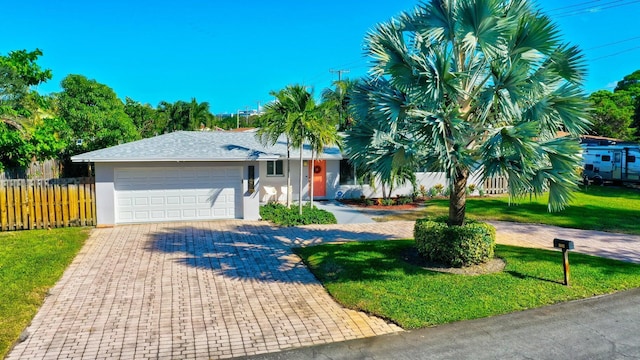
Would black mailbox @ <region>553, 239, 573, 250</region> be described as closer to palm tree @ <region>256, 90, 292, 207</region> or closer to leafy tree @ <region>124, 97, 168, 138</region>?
palm tree @ <region>256, 90, 292, 207</region>

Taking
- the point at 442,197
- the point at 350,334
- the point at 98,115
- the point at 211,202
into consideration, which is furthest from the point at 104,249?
the point at 442,197

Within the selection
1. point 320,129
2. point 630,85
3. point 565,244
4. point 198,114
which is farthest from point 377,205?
point 630,85

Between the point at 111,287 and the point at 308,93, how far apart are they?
9461 millimetres

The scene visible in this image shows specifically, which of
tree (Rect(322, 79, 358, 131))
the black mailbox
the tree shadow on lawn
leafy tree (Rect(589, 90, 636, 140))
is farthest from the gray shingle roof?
leafy tree (Rect(589, 90, 636, 140))

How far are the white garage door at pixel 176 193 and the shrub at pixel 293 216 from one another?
4.29ft

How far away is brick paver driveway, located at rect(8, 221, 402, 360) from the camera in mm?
6312

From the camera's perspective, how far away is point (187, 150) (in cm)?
1562

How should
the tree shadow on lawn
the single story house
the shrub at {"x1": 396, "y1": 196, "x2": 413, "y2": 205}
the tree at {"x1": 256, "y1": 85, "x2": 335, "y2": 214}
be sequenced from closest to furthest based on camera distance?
1. the tree shadow on lawn
2. the single story house
3. the tree at {"x1": 256, "y1": 85, "x2": 335, "y2": 214}
4. the shrub at {"x1": 396, "y1": 196, "x2": 413, "y2": 205}

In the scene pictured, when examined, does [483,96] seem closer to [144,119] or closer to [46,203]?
[46,203]

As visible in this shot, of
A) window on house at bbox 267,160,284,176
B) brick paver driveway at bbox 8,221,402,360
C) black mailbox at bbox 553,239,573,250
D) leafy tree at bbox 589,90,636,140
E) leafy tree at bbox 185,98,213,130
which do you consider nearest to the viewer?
brick paver driveway at bbox 8,221,402,360

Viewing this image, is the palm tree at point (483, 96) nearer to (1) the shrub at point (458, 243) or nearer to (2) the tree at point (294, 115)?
(1) the shrub at point (458, 243)

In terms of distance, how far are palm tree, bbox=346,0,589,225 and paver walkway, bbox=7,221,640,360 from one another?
3431 mm

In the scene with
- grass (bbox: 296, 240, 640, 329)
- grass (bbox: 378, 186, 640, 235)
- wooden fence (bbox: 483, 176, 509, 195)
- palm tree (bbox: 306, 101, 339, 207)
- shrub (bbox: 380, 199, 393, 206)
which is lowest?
grass (bbox: 296, 240, 640, 329)

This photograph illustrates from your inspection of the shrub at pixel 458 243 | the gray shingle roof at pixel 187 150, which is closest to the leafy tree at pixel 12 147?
the gray shingle roof at pixel 187 150
